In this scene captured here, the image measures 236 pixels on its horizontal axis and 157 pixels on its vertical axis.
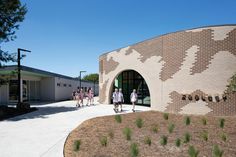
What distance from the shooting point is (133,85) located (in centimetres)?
2503

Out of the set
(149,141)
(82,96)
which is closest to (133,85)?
(82,96)

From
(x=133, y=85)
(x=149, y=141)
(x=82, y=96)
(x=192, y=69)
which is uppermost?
(x=192, y=69)

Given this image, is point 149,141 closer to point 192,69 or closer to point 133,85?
point 192,69

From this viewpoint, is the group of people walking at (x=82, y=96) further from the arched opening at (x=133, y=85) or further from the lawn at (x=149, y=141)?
the lawn at (x=149, y=141)

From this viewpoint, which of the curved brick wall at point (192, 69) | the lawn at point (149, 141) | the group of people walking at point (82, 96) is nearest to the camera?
the lawn at point (149, 141)

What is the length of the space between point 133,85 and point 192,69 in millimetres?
9110

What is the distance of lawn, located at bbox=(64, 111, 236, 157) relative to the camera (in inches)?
296

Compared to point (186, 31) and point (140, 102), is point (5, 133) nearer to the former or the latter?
point (186, 31)

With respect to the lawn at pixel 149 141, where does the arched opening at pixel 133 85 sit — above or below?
above

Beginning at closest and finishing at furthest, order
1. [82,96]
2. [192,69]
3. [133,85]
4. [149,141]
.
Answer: [149,141] → [192,69] → [82,96] → [133,85]

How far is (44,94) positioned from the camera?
34.2 m

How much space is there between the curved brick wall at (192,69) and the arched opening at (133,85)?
3.50 metres

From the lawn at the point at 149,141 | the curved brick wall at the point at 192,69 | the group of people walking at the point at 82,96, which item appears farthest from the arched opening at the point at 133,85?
the lawn at the point at 149,141

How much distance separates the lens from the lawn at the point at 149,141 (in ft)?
24.7
